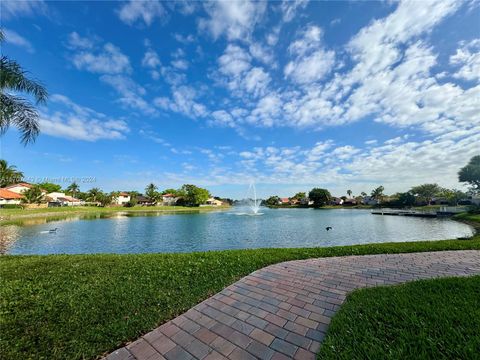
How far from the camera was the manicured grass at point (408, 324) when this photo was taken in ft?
7.89

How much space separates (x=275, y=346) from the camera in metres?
2.82

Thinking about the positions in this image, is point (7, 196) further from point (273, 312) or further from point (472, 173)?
point (472, 173)

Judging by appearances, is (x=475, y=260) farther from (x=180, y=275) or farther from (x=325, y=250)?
(x=180, y=275)

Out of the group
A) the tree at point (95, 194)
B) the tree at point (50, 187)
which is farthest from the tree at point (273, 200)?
the tree at point (50, 187)

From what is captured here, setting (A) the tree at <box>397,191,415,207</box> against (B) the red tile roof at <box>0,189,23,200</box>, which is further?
(A) the tree at <box>397,191,415,207</box>

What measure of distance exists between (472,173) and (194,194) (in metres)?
72.7

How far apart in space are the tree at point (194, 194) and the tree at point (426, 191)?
2778 inches

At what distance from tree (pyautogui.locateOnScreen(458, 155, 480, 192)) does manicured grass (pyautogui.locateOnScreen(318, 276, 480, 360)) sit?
58.7 metres

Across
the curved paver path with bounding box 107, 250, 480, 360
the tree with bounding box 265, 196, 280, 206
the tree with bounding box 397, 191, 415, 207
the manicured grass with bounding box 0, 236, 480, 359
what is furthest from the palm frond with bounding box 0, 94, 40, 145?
the tree with bounding box 265, 196, 280, 206

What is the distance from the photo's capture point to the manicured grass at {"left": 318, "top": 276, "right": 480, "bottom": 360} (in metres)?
2.41

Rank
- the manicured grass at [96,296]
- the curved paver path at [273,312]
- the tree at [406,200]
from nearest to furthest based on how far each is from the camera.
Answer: the curved paver path at [273,312]
the manicured grass at [96,296]
the tree at [406,200]

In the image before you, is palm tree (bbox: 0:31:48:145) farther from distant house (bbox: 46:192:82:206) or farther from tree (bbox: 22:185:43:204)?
distant house (bbox: 46:192:82:206)

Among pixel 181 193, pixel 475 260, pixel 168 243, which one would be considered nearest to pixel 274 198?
pixel 181 193

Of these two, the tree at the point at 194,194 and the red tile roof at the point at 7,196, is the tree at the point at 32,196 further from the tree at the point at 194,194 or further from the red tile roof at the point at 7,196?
the tree at the point at 194,194
